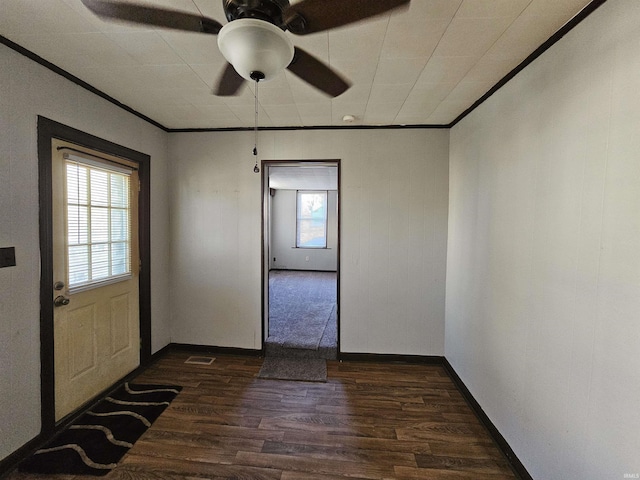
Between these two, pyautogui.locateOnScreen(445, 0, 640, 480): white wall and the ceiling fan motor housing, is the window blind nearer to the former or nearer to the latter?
the ceiling fan motor housing

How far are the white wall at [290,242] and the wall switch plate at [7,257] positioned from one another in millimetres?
6503

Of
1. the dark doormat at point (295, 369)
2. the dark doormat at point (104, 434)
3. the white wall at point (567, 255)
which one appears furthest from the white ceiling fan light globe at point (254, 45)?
the dark doormat at point (295, 369)

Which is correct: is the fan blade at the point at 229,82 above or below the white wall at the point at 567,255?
above

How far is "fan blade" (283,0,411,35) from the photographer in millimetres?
1083

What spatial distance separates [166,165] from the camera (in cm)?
315

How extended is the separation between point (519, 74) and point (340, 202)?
67.5 inches

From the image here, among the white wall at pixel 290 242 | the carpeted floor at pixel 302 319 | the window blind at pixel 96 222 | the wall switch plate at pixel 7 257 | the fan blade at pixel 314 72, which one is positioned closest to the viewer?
the fan blade at pixel 314 72

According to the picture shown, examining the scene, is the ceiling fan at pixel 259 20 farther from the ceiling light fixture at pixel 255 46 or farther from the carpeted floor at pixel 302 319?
the carpeted floor at pixel 302 319

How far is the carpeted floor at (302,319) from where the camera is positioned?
10.3 feet

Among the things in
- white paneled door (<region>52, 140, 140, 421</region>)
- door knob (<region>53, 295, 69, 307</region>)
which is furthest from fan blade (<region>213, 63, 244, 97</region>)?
door knob (<region>53, 295, 69, 307</region>)

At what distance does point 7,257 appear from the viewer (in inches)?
64.4

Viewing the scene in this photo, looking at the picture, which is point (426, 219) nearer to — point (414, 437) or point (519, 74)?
point (519, 74)

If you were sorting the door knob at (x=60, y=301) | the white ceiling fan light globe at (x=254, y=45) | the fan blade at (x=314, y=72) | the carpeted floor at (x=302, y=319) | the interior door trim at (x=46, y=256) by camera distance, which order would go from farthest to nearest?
the carpeted floor at (x=302, y=319) < the door knob at (x=60, y=301) < the interior door trim at (x=46, y=256) < the fan blade at (x=314, y=72) < the white ceiling fan light globe at (x=254, y=45)

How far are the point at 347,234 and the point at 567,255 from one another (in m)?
1.88
